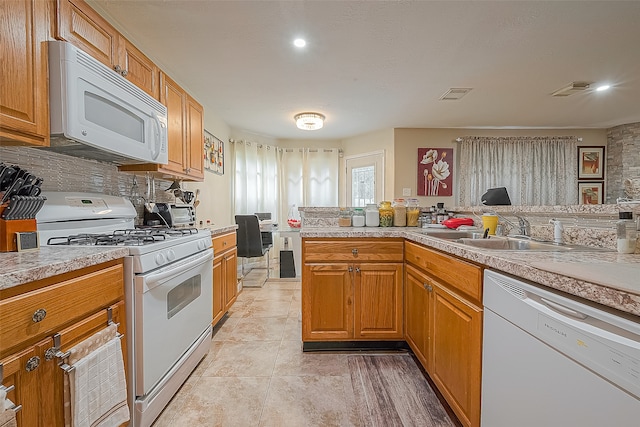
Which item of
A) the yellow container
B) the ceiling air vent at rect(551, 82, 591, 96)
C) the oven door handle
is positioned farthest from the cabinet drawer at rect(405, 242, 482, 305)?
the ceiling air vent at rect(551, 82, 591, 96)

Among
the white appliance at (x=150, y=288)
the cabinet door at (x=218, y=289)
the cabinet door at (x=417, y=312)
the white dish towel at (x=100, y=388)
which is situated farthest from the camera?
the cabinet door at (x=218, y=289)

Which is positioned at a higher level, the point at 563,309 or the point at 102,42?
the point at 102,42

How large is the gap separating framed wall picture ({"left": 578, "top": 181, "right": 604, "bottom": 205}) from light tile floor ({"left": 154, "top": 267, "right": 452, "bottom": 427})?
1.87 metres

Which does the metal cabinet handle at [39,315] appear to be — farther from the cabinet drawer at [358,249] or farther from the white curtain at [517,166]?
the white curtain at [517,166]

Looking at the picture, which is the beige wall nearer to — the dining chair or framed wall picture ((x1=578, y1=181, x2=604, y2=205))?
the dining chair

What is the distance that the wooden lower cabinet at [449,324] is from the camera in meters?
1.16

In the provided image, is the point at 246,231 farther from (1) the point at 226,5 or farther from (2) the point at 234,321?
(1) the point at 226,5

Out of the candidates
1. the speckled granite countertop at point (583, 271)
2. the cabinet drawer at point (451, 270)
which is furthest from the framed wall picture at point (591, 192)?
the cabinet drawer at point (451, 270)

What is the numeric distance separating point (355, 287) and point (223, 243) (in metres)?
1.22

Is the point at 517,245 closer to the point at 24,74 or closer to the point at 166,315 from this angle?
the point at 166,315

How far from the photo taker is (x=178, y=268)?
5.05 ft

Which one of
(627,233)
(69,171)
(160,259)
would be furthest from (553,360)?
(69,171)

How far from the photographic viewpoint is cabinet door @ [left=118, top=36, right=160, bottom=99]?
5.61ft

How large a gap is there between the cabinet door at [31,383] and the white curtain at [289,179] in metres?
4.15
